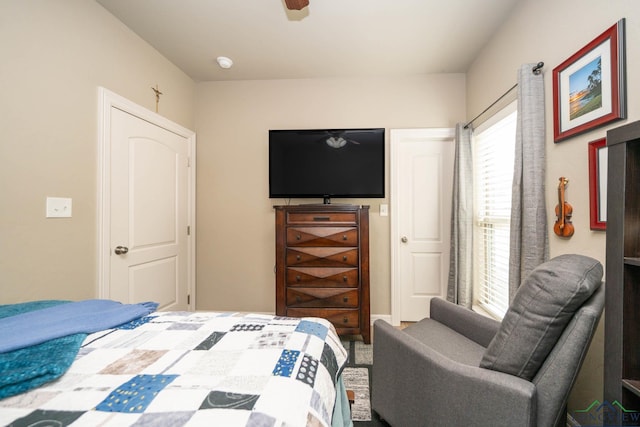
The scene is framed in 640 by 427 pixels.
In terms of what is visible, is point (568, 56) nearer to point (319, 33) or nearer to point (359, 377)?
point (319, 33)

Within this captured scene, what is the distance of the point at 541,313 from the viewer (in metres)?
0.94

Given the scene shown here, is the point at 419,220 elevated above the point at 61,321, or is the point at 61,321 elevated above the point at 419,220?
the point at 419,220

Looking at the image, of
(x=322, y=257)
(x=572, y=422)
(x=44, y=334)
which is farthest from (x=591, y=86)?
(x=44, y=334)

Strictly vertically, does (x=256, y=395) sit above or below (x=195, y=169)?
below

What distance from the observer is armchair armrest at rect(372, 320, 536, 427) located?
94cm

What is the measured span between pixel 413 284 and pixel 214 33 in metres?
3.11

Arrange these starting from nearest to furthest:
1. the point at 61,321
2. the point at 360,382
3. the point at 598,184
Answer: the point at 61,321, the point at 598,184, the point at 360,382

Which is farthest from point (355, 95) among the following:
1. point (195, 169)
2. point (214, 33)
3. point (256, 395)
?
point (256, 395)

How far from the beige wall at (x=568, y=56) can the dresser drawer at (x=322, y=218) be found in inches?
55.2

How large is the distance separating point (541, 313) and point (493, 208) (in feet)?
5.40

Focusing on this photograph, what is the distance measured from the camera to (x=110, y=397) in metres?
0.64

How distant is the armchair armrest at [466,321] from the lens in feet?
4.90

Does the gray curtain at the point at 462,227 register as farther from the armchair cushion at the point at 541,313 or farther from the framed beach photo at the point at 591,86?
the armchair cushion at the point at 541,313

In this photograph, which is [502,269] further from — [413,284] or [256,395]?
[256,395]
